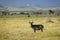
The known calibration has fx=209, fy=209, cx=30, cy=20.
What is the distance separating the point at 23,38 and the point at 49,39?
2.23m

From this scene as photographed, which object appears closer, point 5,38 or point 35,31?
point 5,38

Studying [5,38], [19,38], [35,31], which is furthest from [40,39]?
[35,31]

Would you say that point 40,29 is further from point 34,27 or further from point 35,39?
point 35,39

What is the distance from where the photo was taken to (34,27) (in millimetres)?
22484

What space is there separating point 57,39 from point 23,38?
290 centimetres

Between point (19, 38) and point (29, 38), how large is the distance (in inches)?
33.9

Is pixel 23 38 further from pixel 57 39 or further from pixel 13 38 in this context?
pixel 57 39

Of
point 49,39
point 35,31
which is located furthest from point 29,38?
point 35,31

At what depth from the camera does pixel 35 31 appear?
2209cm

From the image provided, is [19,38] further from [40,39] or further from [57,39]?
[57,39]

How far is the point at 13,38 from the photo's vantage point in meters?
→ 18.1

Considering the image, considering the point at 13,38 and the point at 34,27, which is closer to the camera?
the point at 13,38

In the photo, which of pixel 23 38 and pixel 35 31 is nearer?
pixel 23 38

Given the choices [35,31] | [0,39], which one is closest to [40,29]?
[35,31]
